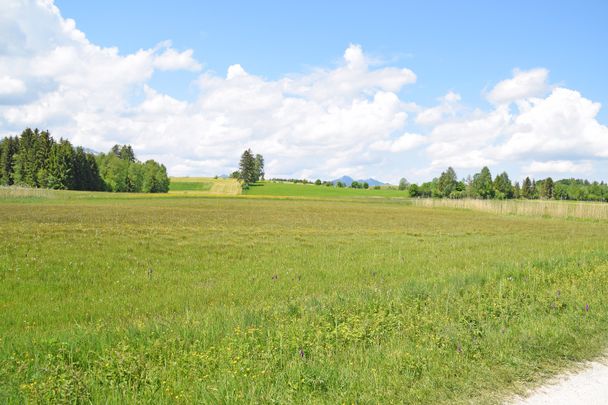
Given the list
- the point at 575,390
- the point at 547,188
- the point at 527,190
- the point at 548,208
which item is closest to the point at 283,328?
the point at 575,390

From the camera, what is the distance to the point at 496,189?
156 m

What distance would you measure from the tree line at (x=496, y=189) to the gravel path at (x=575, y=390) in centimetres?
14436

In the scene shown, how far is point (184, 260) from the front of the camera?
54.0 feet

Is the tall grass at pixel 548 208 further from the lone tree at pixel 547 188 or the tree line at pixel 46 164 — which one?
the lone tree at pixel 547 188

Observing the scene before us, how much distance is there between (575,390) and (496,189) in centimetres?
16589

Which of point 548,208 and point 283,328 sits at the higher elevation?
point 548,208

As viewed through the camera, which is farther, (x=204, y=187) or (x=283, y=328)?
(x=204, y=187)

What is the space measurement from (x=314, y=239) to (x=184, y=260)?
9.59 meters

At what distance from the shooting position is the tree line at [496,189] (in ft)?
502

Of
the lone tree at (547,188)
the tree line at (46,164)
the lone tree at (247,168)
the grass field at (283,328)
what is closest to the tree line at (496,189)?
the lone tree at (547,188)

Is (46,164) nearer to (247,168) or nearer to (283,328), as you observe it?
(247,168)

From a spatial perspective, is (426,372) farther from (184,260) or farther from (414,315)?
(184,260)

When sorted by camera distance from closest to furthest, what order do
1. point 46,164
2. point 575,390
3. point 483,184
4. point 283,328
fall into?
1. point 575,390
2. point 283,328
3. point 46,164
4. point 483,184

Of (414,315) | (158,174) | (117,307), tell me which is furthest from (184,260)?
(158,174)
